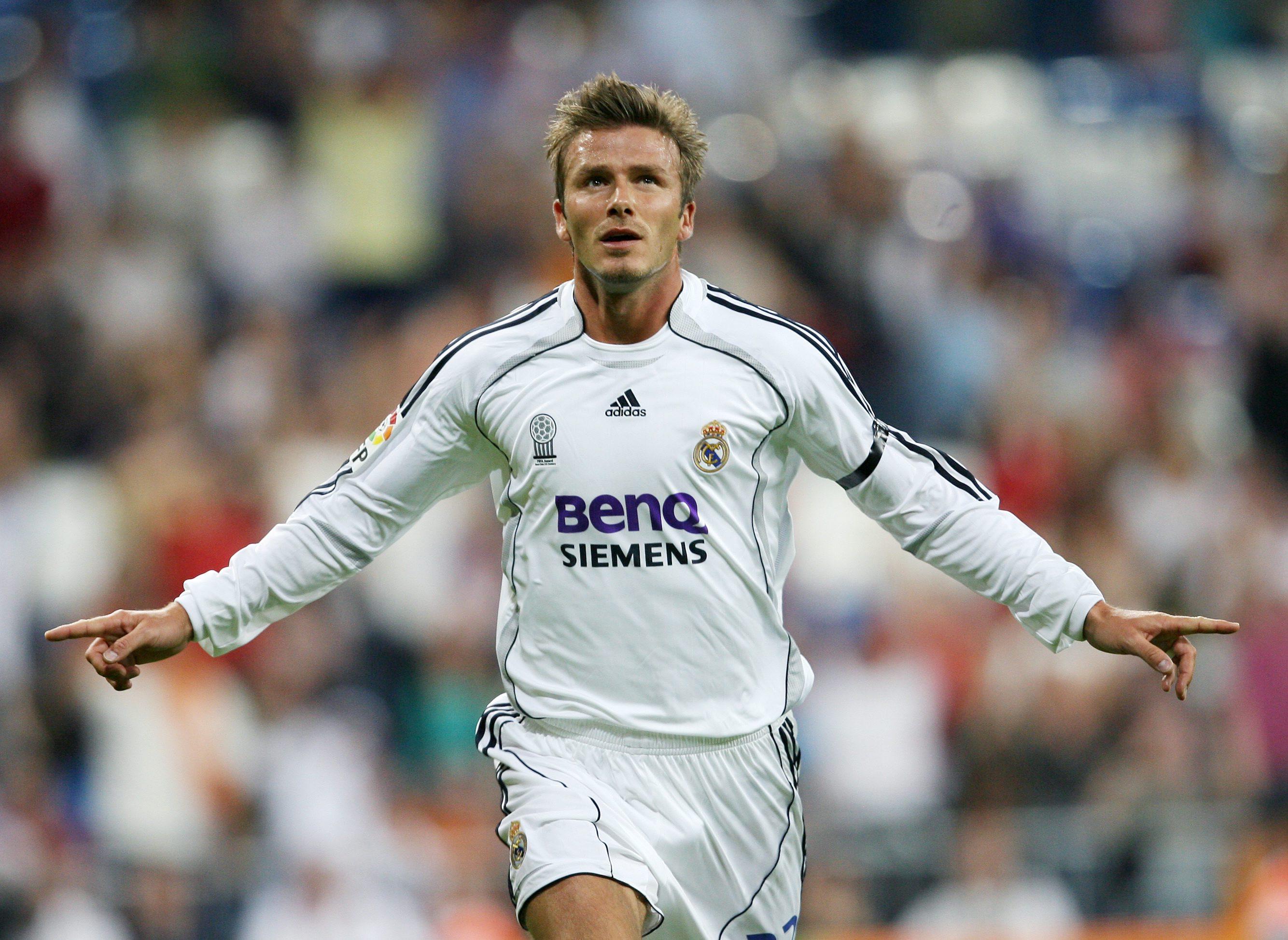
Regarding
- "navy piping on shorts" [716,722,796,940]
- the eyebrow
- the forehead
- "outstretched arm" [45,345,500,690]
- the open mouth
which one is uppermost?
the forehead

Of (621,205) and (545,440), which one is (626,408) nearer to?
(545,440)

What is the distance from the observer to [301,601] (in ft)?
18.0

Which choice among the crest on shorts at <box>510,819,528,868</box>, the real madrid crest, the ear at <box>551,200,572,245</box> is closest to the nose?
the ear at <box>551,200,572,245</box>

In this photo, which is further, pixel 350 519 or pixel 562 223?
pixel 350 519

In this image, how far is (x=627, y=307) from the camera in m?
5.30

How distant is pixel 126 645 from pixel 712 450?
162 cm

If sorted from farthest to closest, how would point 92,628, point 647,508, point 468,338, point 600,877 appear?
point 468,338, point 647,508, point 92,628, point 600,877

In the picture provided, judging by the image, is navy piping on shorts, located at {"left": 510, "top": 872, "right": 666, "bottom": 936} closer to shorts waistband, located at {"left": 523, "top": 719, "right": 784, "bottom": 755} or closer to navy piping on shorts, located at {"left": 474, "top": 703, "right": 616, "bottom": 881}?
navy piping on shorts, located at {"left": 474, "top": 703, "right": 616, "bottom": 881}

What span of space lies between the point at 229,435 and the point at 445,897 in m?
3.08

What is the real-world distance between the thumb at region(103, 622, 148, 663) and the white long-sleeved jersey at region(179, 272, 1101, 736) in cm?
18

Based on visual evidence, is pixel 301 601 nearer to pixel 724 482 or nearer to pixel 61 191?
pixel 724 482

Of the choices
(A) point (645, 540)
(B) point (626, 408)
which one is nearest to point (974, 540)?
(A) point (645, 540)

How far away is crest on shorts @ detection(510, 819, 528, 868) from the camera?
5.12m

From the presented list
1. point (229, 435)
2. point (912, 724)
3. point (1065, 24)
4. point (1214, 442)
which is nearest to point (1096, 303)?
point (1214, 442)
